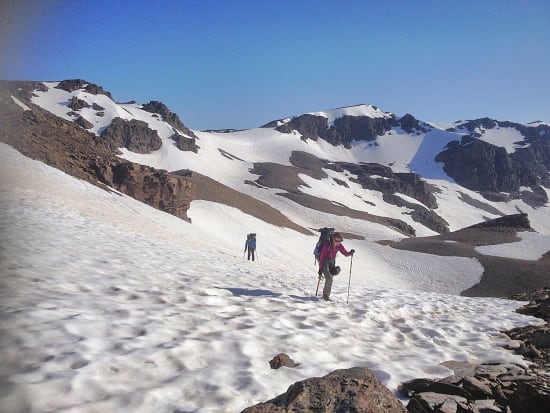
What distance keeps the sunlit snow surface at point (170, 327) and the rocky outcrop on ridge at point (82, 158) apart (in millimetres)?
13456

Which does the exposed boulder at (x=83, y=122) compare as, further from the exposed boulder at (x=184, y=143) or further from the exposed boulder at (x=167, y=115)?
the exposed boulder at (x=167, y=115)

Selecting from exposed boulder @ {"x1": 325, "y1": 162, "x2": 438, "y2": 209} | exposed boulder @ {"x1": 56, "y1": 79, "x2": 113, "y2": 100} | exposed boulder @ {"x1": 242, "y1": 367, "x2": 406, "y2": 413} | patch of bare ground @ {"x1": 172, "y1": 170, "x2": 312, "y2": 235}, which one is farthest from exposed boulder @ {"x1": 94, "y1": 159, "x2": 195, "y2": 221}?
exposed boulder @ {"x1": 56, "y1": 79, "x2": 113, "y2": 100}

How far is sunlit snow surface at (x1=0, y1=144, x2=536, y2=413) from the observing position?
4.98 m

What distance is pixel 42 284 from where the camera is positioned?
28.1ft

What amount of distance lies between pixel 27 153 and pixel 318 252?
23207 mm

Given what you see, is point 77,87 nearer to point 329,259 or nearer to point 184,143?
point 184,143

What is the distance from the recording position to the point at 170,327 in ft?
24.2

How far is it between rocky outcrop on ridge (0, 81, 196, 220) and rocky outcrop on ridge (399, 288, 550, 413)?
2875 centimetres

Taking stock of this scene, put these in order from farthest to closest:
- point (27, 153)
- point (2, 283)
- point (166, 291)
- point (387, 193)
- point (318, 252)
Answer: point (387, 193), point (27, 153), point (318, 252), point (166, 291), point (2, 283)

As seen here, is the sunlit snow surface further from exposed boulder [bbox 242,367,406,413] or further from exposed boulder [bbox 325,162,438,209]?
exposed boulder [bbox 325,162,438,209]

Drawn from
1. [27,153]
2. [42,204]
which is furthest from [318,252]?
[27,153]

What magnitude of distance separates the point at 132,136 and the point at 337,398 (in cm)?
11967

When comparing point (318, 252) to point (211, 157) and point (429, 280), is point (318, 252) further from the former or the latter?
point (211, 157)

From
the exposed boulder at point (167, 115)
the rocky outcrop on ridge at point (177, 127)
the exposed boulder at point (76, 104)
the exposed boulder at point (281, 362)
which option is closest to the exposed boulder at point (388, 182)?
the rocky outcrop on ridge at point (177, 127)
